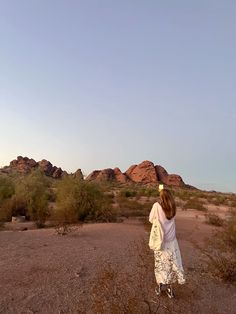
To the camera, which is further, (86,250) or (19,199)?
(19,199)

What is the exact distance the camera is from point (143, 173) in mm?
85250

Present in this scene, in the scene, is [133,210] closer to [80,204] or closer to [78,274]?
[80,204]

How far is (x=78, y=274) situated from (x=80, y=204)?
10636 mm

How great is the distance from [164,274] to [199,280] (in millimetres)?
2045

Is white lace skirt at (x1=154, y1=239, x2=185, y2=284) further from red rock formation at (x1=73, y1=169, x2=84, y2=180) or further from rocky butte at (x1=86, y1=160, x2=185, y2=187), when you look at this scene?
rocky butte at (x1=86, y1=160, x2=185, y2=187)

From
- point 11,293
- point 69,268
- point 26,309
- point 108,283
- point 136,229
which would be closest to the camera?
point 108,283

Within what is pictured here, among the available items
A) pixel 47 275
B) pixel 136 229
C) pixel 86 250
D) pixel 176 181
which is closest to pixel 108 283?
pixel 47 275

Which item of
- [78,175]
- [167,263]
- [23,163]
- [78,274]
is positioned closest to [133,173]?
[23,163]

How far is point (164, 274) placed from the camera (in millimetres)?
7961

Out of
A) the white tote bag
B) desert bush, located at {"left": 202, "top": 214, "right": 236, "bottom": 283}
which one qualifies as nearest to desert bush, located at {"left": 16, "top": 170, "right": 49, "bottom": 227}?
desert bush, located at {"left": 202, "top": 214, "right": 236, "bottom": 283}

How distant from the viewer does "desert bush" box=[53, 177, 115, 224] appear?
19969 millimetres

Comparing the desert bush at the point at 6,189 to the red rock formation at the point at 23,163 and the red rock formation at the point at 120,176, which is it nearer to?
the red rock formation at the point at 23,163

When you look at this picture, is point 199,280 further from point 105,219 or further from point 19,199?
point 19,199

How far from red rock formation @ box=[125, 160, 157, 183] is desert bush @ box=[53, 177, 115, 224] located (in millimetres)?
60463
